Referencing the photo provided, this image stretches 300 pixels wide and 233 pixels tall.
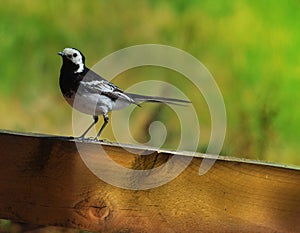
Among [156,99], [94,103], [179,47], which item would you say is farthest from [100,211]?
[179,47]

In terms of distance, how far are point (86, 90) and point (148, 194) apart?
1.21ft

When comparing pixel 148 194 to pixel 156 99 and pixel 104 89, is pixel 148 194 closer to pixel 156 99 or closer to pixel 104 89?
pixel 104 89

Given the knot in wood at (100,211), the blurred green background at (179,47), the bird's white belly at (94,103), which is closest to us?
the knot in wood at (100,211)

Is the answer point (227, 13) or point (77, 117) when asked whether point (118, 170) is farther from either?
point (227, 13)

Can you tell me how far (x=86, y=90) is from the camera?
122 cm

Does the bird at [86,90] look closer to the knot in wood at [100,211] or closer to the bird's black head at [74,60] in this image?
the bird's black head at [74,60]

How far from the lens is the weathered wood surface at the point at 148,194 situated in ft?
3.00

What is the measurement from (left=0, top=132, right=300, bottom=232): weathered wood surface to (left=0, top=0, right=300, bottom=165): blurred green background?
0.51 metres

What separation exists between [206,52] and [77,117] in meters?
Result: 0.34

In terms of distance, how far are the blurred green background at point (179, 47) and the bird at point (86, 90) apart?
0.21 m

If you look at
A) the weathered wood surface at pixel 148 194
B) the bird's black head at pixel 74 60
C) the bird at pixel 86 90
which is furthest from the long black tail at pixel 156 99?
the weathered wood surface at pixel 148 194

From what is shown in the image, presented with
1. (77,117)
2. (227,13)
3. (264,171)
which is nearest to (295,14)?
(227,13)

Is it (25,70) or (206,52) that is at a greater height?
(206,52)

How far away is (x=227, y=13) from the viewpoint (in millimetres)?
1512
